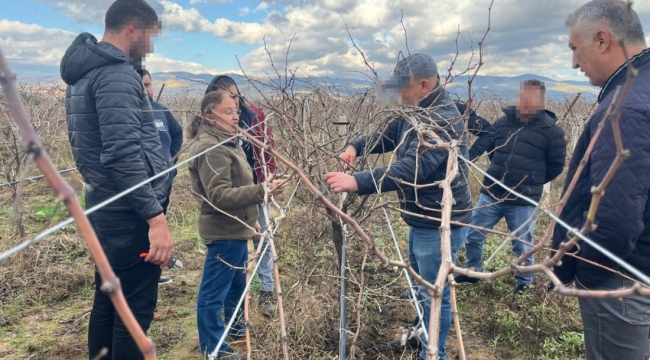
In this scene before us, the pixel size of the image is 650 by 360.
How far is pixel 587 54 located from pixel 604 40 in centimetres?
8

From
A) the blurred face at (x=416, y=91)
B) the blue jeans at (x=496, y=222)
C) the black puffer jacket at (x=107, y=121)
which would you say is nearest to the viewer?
the black puffer jacket at (x=107, y=121)

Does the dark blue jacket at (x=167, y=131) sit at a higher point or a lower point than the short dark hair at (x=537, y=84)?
lower

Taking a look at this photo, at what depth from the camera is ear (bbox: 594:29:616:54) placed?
5.16ft

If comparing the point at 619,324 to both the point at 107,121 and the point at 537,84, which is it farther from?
the point at 537,84

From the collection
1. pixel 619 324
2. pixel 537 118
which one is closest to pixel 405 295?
pixel 537 118

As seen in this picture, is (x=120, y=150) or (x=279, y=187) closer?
(x=120, y=150)

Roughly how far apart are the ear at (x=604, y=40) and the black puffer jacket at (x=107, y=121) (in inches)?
72.6

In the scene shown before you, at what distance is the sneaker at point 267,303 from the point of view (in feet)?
11.1

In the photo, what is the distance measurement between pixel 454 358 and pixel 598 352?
1.44 m

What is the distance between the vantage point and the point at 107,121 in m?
1.83

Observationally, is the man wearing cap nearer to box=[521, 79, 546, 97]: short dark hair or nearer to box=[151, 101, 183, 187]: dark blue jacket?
box=[521, 79, 546, 97]: short dark hair

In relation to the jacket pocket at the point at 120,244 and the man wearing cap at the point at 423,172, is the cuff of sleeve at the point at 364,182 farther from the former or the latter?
the jacket pocket at the point at 120,244

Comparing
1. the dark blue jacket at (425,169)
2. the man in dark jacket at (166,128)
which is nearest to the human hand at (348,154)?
the dark blue jacket at (425,169)

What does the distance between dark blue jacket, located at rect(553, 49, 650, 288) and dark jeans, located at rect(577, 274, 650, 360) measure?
0.26 ft
